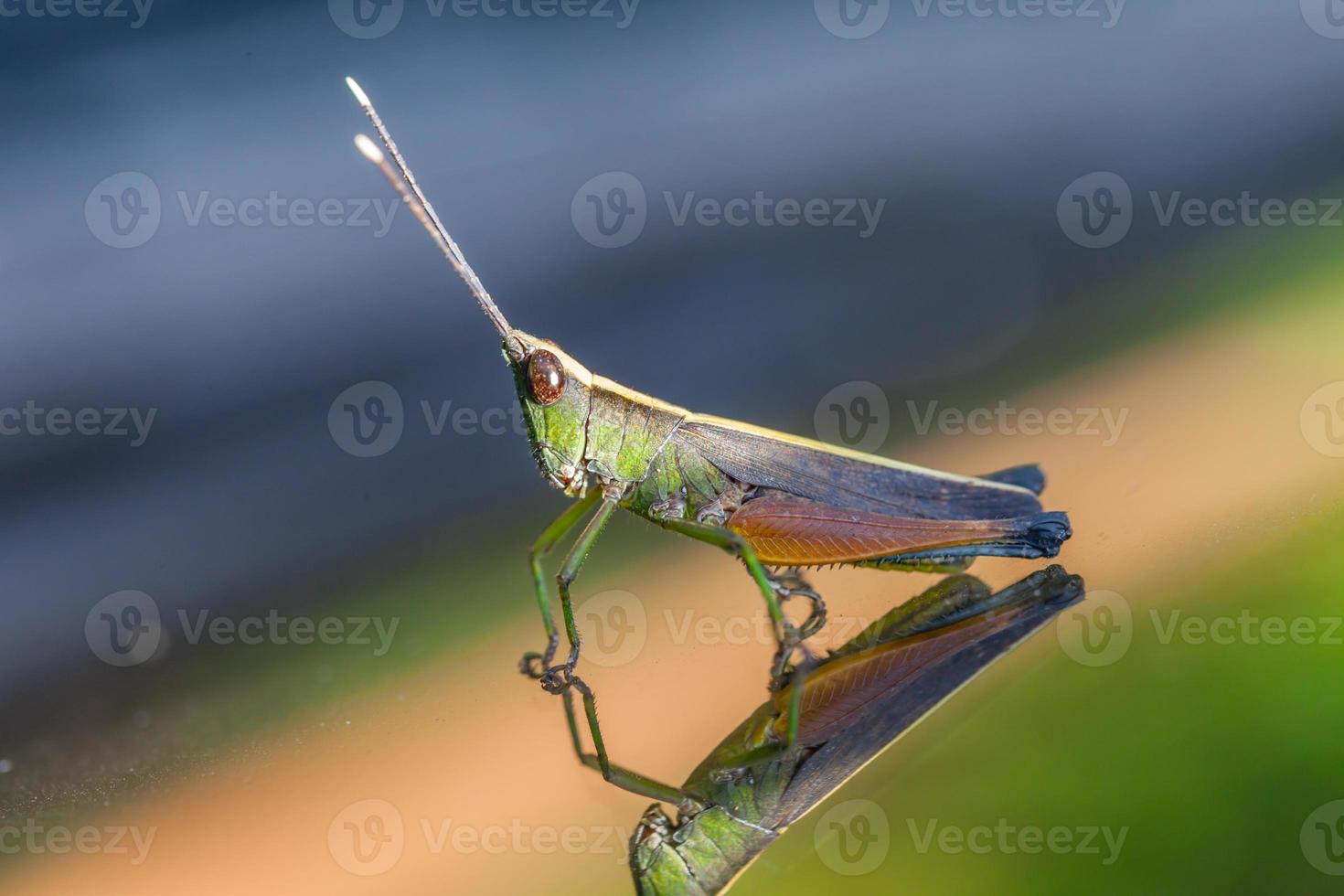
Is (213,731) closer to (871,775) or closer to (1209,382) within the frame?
(871,775)

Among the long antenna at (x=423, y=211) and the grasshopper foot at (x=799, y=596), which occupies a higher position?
the long antenna at (x=423, y=211)

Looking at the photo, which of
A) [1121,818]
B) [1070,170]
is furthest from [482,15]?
[1121,818]

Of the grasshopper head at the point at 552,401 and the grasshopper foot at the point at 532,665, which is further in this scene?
the grasshopper head at the point at 552,401

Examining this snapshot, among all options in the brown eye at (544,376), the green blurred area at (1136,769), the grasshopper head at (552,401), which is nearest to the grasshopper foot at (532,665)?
the grasshopper head at (552,401)

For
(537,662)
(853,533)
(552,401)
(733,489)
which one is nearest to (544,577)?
(537,662)

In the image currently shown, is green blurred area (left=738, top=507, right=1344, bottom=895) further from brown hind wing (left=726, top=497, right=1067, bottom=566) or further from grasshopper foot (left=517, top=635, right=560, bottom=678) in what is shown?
grasshopper foot (left=517, top=635, right=560, bottom=678)

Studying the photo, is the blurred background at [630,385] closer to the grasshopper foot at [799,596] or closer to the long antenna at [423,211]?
the grasshopper foot at [799,596]
